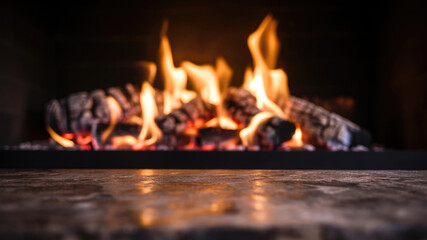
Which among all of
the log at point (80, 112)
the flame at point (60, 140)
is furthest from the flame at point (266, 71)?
the flame at point (60, 140)

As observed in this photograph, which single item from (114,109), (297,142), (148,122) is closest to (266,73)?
(297,142)

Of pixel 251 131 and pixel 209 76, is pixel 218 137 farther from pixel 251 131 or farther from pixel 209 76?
pixel 209 76

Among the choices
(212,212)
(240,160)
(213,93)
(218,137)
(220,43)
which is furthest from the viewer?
(220,43)

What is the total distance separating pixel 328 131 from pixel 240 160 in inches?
23.6

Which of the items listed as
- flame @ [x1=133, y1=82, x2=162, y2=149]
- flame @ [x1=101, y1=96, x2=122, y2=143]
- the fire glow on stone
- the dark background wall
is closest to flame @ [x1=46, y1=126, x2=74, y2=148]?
the fire glow on stone

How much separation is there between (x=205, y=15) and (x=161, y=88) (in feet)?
1.79

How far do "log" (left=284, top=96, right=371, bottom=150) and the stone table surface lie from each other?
1080 millimetres

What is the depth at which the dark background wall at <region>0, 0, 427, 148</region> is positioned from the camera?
77.5 inches

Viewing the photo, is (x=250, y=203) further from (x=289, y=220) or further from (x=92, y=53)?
(x=92, y=53)

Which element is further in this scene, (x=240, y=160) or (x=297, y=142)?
(x=297, y=142)

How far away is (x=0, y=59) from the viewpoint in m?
1.58

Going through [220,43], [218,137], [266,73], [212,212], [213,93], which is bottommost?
[212,212]

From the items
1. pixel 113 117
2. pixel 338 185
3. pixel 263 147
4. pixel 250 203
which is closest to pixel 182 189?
pixel 250 203

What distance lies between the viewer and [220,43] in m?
A: 2.06
